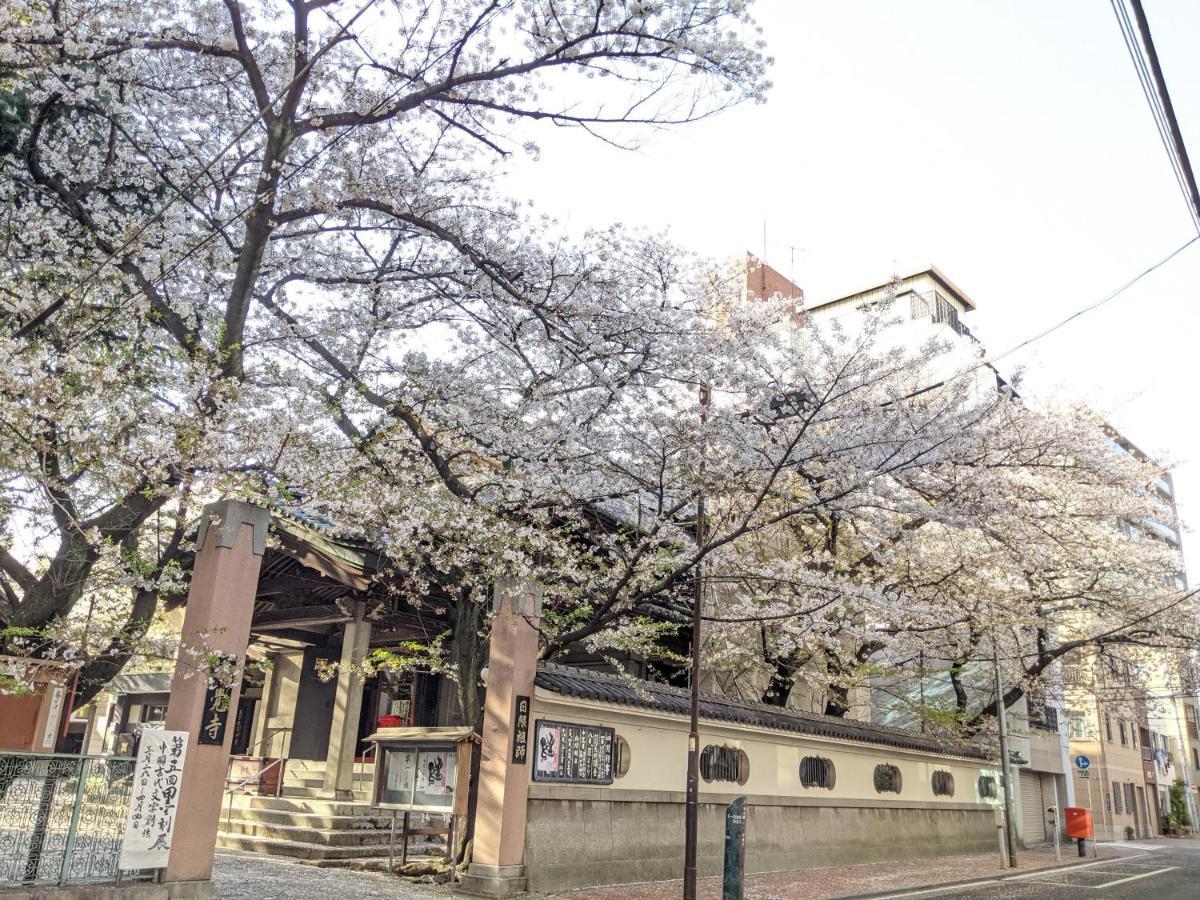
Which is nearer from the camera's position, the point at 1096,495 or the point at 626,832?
the point at 626,832

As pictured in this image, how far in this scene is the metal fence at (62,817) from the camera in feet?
26.5

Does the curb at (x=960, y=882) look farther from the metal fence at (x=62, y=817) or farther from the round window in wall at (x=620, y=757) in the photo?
the metal fence at (x=62, y=817)

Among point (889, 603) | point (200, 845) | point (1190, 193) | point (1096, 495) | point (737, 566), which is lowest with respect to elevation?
point (200, 845)

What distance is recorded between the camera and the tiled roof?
13.4 m

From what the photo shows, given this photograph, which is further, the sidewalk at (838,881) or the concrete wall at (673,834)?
the sidewalk at (838,881)

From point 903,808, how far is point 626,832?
11.4 metres

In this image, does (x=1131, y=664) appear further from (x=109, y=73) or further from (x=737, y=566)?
(x=109, y=73)

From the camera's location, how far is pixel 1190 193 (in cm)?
713

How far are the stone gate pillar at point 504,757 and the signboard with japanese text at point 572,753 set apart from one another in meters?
0.45

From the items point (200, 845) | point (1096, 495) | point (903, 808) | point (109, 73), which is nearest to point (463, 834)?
point (200, 845)

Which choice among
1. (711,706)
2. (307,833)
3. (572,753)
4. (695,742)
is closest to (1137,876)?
(711,706)

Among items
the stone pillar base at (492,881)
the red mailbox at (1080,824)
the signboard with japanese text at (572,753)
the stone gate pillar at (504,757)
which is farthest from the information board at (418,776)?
the red mailbox at (1080,824)

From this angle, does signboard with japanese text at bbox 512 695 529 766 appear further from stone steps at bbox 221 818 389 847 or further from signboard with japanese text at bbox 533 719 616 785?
stone steps at bbox 221 818 389 847

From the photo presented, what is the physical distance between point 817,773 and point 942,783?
7.69m
